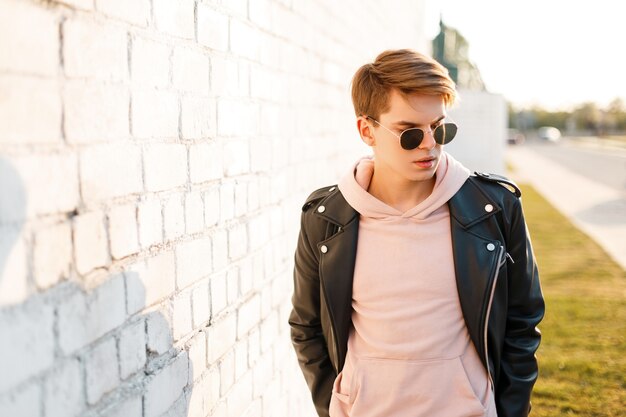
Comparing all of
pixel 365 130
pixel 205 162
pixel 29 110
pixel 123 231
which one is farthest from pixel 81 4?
pixel 365 130

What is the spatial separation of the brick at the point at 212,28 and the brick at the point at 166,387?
1.10 meters

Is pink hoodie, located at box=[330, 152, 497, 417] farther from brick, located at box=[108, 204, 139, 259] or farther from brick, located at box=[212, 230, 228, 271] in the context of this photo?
brick, located at box=[108, 204, 139, 259]

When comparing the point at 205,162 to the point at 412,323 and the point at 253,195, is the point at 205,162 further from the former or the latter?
the point at 412,323

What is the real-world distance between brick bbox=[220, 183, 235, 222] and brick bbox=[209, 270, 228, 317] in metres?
0.23

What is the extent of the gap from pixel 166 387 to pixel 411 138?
1145 millimetres

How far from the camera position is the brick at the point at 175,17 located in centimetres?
218

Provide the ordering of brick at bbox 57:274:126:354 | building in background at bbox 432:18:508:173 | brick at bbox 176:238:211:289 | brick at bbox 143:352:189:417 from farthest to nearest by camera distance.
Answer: building in background at bbox 432:18:508:173
brick at bbox 176:238:211:289
brick at bbox 143:352:189:417
brick at bbox 57:274:126:354

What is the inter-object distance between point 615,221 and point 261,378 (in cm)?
1305

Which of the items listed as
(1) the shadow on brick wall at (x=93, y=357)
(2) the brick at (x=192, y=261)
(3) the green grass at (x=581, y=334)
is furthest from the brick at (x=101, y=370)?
(3) the green grass at (x=581, y=334)

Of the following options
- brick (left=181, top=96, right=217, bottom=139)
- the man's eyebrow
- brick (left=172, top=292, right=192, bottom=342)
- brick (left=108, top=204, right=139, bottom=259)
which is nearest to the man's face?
the man's eyebrow

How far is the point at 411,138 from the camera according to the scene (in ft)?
8.18

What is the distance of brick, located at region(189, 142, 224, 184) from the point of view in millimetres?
2488

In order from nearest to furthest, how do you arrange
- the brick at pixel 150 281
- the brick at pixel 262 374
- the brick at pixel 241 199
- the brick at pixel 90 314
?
the brick at pixel 90 314 < the brick at pixel 150 281 < the brick at pixel 241 199 < the brick at pixel 262 374

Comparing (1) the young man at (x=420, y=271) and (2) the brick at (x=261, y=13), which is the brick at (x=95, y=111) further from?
(2) the brick at (x=261, y=13)
